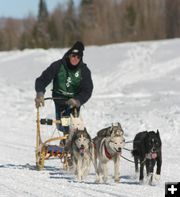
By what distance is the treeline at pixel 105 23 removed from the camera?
200 ft

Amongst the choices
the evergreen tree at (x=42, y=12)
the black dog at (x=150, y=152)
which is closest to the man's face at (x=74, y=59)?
the black dog at (x=150, y=152)

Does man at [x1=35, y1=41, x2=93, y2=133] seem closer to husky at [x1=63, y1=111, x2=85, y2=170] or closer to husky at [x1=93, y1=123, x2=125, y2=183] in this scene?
husky at [x1=63, y1=111, x2=85, y2=170]

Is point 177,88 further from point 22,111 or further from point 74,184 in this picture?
point 74,184

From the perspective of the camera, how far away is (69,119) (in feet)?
27.9

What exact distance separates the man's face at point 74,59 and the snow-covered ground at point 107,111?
4.97ft

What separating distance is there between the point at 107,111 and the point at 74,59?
1007 cm

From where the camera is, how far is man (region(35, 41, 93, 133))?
8.62m

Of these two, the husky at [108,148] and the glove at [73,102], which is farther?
the glove at [73,102]

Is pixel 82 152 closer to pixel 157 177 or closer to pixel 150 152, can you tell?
pixel 150 152

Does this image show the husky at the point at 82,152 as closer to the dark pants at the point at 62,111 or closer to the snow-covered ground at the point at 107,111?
the snow-covered ground at the point at 107,111

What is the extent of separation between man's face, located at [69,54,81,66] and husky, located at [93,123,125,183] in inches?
49.2

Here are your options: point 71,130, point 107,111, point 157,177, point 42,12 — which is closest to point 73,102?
point 71,130

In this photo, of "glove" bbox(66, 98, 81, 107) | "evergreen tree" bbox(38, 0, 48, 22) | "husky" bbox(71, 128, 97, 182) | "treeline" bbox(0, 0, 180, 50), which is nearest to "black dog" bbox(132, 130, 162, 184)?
"husky" bbox(71, 128, 97, 182)

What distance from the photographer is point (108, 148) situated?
7.54 metres
